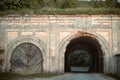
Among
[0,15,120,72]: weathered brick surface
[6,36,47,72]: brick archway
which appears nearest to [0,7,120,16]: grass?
[0,15,120,72]: weathered brick surface

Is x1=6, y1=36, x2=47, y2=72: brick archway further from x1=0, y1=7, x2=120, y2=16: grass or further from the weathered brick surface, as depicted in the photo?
x1=0, y1=7, x2=120, y2=16: grass

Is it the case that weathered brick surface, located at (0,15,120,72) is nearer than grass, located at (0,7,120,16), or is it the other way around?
weathered brick surface, located at (0,15,120,72)

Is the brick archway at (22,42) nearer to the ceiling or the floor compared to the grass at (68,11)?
nearer to the floor

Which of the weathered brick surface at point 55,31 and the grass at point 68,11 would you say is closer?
the weathered brick surface at point 55,31

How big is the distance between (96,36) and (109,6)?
11.9 feet

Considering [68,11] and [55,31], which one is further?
[68,11]

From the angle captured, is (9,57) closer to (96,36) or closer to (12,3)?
(96,36)

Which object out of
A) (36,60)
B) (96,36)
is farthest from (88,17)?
(36,60)

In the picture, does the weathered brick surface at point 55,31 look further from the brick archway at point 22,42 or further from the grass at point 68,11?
the grass at point 68,11

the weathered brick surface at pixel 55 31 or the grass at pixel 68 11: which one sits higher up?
the grass at pixel 68 11

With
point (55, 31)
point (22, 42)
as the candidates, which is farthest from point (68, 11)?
point (22, 42)

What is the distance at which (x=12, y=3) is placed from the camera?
9.55m

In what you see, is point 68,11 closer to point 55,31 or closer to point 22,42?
→ point 55,31

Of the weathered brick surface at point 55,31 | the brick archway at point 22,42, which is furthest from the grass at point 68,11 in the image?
the brick archway at point 22,42
